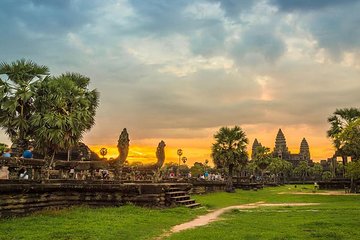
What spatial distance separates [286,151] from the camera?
524 feet

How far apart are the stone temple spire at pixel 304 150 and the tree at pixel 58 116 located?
144 meters

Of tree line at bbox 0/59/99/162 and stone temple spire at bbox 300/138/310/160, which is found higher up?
stone temple spire at bbox 300/138/310/160

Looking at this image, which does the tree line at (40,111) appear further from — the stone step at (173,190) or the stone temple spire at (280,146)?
the stone temple spire at (280,146)

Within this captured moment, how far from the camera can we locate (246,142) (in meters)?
48.2

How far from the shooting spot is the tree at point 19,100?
916 inches

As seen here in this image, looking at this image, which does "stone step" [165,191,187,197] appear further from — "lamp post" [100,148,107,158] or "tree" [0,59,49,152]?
"lamp post" [100,148,107,158]

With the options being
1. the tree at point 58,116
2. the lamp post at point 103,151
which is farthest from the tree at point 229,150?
the tree at point 58,116

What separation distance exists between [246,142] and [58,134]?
30181mm

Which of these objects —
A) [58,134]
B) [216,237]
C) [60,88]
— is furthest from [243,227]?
[60,88]

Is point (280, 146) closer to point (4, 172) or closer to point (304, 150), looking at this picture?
point (304, 150)

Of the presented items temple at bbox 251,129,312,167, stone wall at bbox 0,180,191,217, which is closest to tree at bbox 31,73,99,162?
stone wall at bbox 0,180,191,217

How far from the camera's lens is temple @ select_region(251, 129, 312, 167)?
15325 cm

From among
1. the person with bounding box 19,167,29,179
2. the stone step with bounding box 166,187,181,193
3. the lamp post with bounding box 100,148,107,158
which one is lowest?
the stone step with bounding box 166,187,181,193

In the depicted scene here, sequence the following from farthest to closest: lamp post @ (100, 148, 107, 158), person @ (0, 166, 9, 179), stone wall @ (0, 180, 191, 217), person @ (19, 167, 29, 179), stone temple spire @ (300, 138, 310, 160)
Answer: stone temple spire @ (300, 138, 310, 160) < lamp post @ (100, 148, 107, 158) < stone wall @ (0, 180, 191, 217) < person @ (19, 167, 29, 179) < person @ (0, 166, 9, 179)
